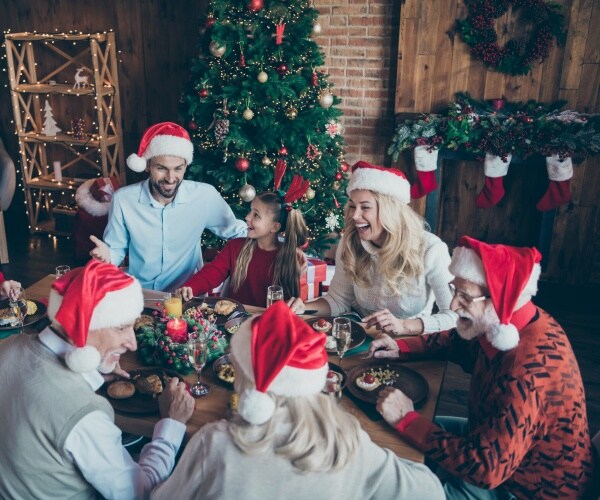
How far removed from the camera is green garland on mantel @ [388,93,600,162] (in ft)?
13.2

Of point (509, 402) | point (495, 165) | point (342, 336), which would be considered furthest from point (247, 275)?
point (495, 165)

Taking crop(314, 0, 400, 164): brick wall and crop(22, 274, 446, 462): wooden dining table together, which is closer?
crop(22, 274, 446, 462): wooden dining table

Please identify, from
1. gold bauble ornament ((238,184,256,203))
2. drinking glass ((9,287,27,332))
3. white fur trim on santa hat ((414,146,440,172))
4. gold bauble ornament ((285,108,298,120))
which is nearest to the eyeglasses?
drinking glass ((9,287,27,332))

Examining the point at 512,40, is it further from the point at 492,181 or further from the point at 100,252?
the point at 100,252

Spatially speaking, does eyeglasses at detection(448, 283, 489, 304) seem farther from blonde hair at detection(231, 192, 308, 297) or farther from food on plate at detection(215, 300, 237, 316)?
blonde hair at detection(231, 192, 308, 297)

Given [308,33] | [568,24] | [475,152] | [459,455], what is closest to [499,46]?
[568,24]

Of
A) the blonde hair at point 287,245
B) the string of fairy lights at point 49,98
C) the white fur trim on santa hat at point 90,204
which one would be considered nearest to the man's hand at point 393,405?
the blonde hair at point 287,245

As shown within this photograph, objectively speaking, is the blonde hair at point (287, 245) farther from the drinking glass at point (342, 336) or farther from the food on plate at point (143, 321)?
the drinking glass at point (342, 336)

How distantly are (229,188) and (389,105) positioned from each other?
161 centimetres

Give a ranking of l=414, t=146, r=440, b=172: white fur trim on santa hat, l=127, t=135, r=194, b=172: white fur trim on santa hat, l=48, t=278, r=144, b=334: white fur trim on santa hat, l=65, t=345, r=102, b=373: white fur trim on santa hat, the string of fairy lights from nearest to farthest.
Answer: l=65, t=345, r=102, b=373: white fur trim on santa hat < l=48, t=278, r=144, b=334: white fur trim on santa hat < l=127, t=135, r=194, b=172: white fur trim on santa hat < l=414, t=146, r=440, b=172: white fur trim on santa hat < the string of fairy lights

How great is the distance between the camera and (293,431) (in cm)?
128

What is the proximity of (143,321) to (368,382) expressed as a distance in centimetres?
96

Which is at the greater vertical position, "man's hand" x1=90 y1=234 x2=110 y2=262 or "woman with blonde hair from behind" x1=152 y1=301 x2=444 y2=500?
"woman with blonde hair from behind" x1=152 y1=301 x2=444 y2=500

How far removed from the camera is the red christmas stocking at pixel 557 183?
4145 mm
